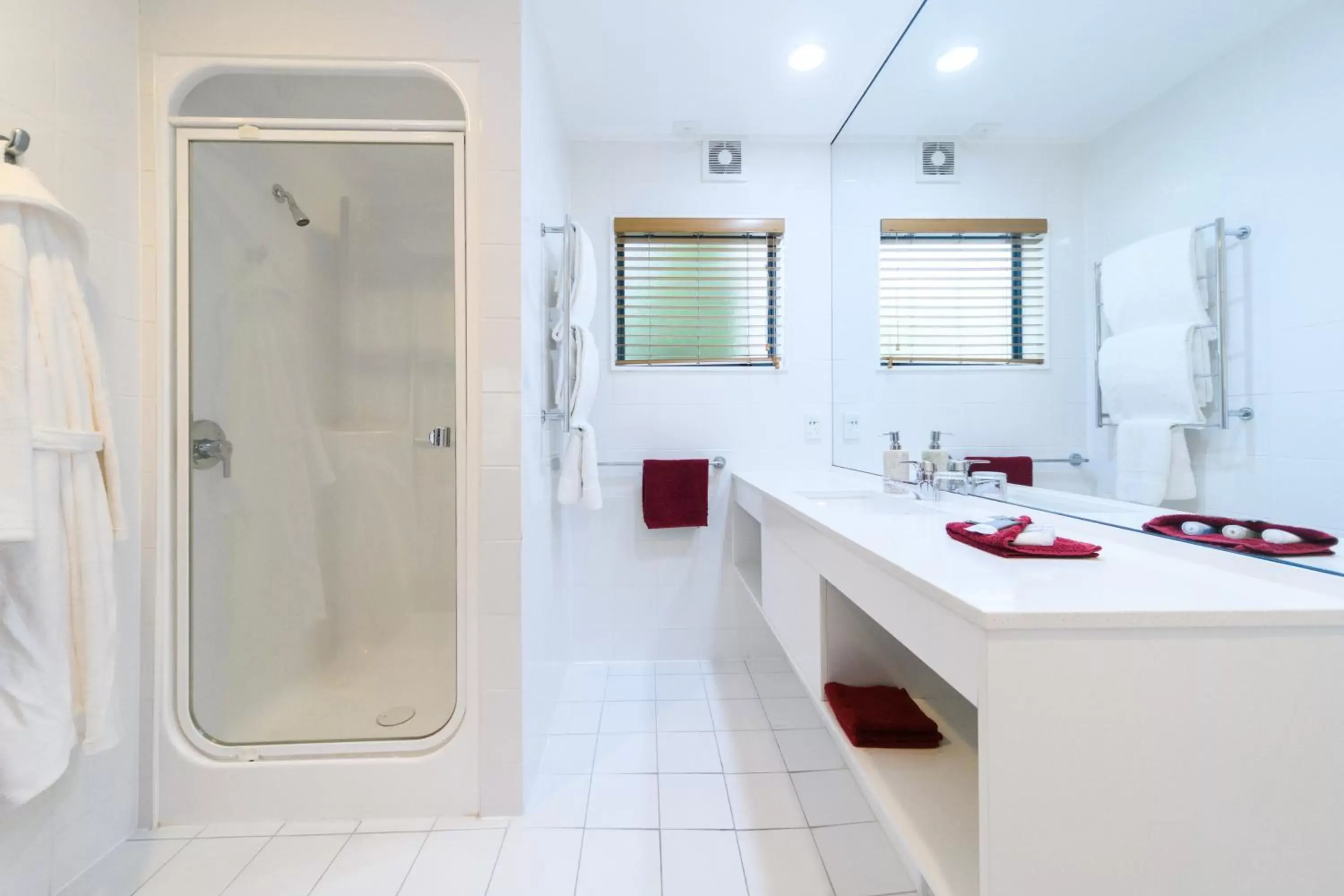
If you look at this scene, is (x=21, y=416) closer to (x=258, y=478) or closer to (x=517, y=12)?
(x=258, y=478)

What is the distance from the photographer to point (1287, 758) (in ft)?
1.90

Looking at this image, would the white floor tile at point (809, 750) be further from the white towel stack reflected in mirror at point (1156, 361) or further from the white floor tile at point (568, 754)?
the white towel stack reflected in mirror at point (1156, 361)

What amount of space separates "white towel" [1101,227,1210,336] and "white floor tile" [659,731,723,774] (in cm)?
143

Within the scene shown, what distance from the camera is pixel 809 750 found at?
4.99ft

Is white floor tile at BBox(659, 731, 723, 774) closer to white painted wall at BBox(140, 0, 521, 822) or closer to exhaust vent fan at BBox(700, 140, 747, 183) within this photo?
white painted wall at BBox(140, 0, 521, 822)

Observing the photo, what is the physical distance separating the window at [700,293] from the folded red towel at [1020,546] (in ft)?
4.31

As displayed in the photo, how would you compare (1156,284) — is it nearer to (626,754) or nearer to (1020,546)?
(1020,546)

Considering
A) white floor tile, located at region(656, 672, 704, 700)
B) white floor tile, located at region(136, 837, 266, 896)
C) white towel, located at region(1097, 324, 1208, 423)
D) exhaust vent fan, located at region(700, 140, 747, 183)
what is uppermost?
exhaust vent fan, located at region(700, 140, 747, 183)

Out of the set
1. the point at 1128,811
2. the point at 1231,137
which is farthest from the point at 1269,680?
the point at 1231,137

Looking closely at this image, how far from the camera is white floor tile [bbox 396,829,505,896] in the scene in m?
1.07

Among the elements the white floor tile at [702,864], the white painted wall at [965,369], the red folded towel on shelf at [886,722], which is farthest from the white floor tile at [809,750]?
the white painted wall at [965,369]

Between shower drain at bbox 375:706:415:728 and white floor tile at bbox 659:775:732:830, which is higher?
shower drain at bbox 375:706:415:728

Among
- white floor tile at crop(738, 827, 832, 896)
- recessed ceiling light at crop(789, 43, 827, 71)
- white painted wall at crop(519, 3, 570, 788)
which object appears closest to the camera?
white floor tile at crop(738, 827, 832, 896)

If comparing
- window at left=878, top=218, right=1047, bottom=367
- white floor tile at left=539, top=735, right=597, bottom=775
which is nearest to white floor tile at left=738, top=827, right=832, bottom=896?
white floor tile at left=539, top=735, right=597, bottom=775
